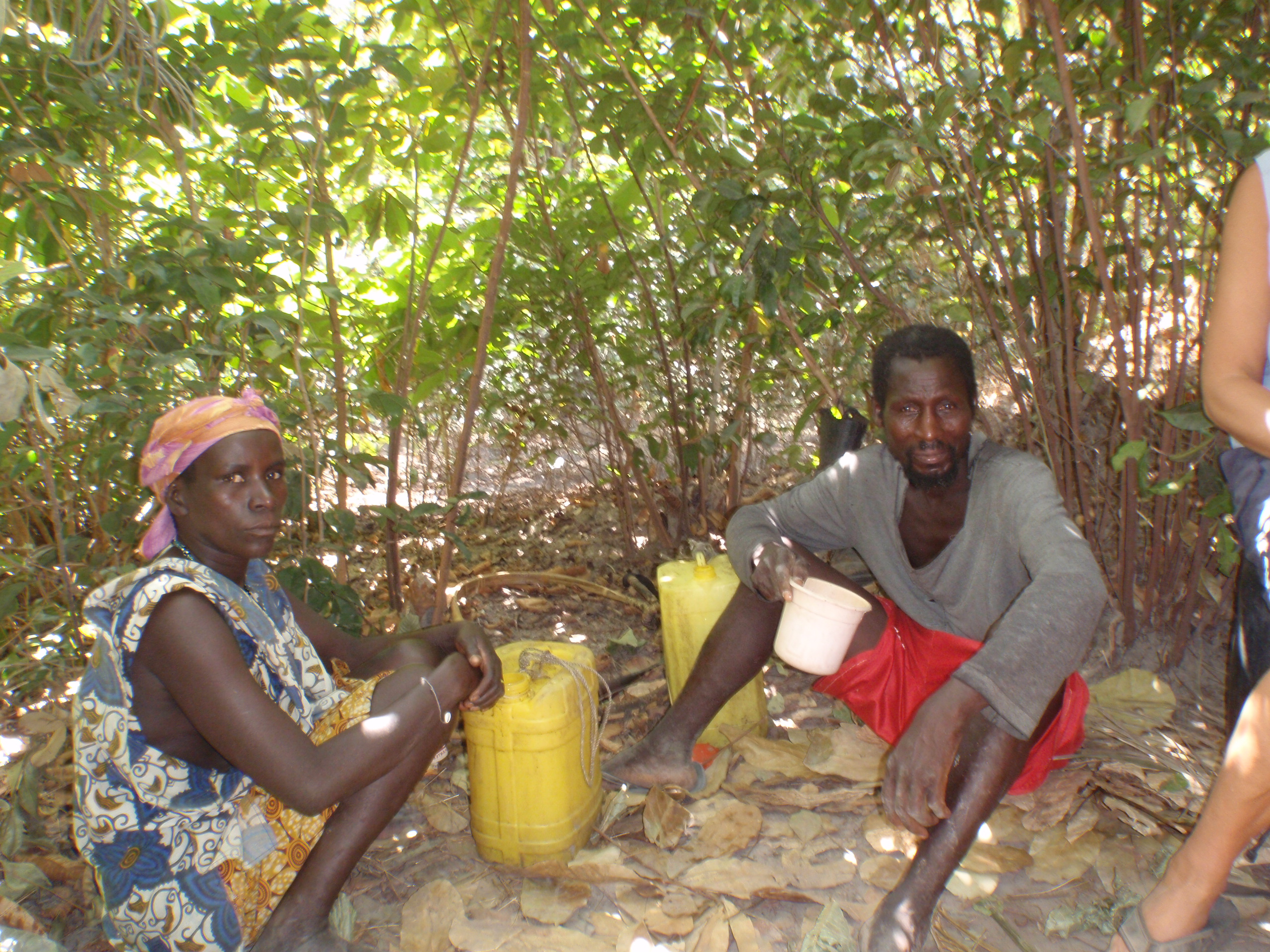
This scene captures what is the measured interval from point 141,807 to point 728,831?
137cm

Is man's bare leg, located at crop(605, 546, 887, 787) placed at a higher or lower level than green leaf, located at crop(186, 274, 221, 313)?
lower

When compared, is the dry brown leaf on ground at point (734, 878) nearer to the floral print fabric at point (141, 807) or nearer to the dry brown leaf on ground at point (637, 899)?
the dry brown leaf on ground at point (637, 899)

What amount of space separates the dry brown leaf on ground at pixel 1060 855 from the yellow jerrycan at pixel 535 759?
112 cm

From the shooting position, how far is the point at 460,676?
6.31 feet

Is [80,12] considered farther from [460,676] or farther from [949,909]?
[949,909]

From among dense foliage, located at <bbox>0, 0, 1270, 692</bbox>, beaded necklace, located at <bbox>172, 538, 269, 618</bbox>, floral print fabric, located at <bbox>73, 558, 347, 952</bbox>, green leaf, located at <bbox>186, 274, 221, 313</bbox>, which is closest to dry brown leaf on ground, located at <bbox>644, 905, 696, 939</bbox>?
floral print fabric, located at <bbox>73, 558, 347, 952</bbox>

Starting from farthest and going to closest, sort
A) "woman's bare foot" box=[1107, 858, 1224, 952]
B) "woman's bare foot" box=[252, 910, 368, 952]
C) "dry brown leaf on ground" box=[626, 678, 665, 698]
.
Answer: "dry brown leaf on ground" box=[626, 678, 665, 698], "woman's bare foot" box=[252, 910, 368, 952], "woman's bare foot" box=[1107, 858, 1224, 952]

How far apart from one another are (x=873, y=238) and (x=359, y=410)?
1.97 meters

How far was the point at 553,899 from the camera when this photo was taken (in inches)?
80.3

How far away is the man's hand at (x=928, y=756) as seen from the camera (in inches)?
65.2

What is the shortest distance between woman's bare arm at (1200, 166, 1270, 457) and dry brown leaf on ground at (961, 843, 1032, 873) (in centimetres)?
111

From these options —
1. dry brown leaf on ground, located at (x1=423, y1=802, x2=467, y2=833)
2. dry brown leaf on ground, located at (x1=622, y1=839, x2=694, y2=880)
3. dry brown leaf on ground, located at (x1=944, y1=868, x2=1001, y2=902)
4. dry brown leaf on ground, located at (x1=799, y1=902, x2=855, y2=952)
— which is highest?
dry brown leaf on ground, located at (x1=944, y1=868, x2=1001, y2=902)

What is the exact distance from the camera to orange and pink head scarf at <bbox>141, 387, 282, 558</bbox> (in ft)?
5.73

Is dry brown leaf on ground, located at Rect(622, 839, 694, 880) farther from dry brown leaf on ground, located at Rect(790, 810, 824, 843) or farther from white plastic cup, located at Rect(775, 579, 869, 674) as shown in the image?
white plastic cup, located at Rect(775, 579, 869, 674)
